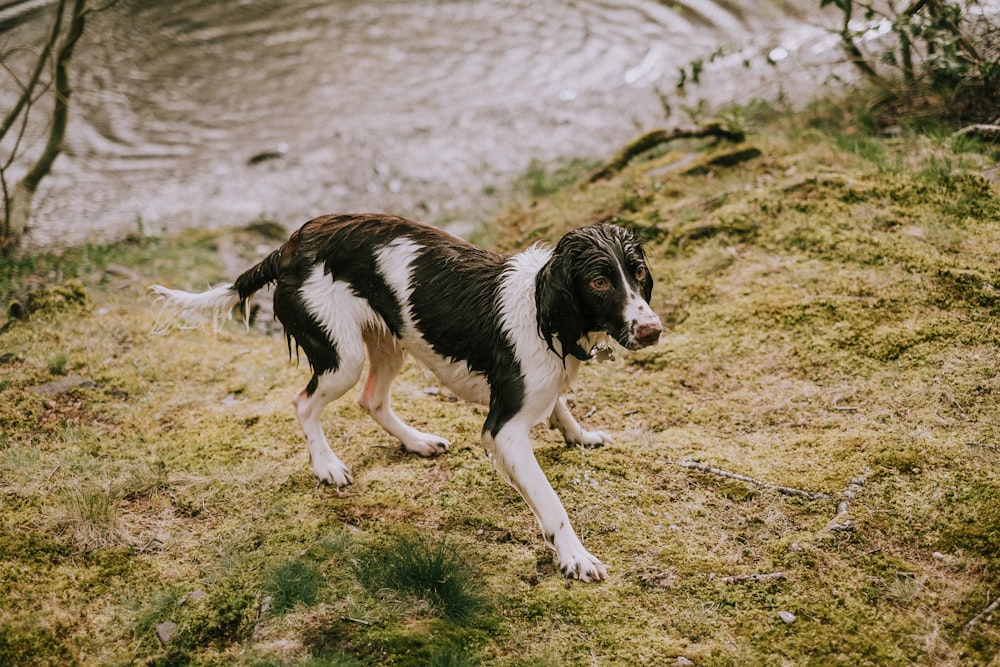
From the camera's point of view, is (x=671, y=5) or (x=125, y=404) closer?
(x=125, y=404)

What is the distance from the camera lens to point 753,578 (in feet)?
11.9

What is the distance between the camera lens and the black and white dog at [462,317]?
375 cm

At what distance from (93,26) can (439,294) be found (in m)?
6.18

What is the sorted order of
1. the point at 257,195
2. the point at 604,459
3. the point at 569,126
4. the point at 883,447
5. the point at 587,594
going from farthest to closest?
the point at 569,126 → the point at 257,195 → the point at 604,459 → the point at 883,447 → the point at 587,594

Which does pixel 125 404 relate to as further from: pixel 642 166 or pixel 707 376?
pixel 642 166

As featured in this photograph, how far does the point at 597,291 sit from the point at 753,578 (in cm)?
146

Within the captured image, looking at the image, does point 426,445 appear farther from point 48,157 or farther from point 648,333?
point 48,157

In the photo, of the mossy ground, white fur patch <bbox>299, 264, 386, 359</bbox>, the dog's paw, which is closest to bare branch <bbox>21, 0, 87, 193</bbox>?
the mossy ground

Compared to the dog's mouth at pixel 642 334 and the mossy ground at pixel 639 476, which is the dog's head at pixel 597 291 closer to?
the dog's mouth at pixel 642 334

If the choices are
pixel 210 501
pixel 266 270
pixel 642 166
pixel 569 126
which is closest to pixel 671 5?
pixel 569 126

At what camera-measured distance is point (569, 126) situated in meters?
11.0

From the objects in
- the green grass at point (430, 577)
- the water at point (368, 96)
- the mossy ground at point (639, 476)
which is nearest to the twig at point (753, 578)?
the mossy ground at point (639, 476)

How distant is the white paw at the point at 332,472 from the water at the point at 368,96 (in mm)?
4566

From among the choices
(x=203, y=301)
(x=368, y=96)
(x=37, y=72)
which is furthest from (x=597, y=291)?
(x=368, y=96)
